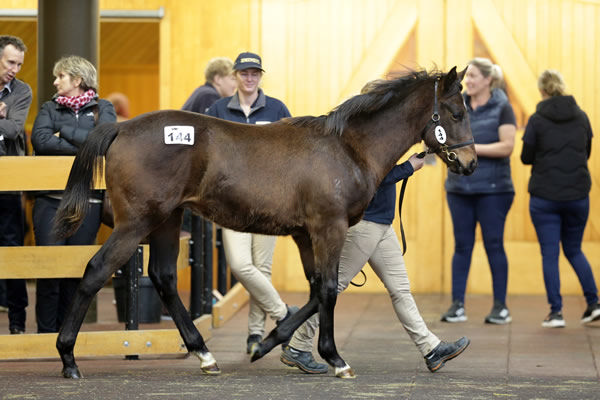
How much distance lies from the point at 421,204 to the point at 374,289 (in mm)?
978

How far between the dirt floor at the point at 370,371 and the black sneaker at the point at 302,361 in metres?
0.06

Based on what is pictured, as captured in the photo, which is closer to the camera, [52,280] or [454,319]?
[52,280]

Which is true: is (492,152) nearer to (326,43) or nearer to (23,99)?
(326,43)

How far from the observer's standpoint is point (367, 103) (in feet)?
20.2

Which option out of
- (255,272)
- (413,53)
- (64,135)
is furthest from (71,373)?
(413,53)

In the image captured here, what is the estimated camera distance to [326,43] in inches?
415

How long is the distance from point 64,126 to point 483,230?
3.65 meters

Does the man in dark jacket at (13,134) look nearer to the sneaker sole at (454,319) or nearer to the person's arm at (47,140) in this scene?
the person's arm at (47,140)

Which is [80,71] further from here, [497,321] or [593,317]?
[593,317]

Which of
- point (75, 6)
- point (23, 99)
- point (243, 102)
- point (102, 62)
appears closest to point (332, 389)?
point (243, 102)

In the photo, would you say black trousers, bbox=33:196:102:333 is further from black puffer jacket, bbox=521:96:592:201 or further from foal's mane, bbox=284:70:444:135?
black puffer jacket, bbox=521:96:592:201

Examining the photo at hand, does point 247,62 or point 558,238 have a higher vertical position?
point 247,62

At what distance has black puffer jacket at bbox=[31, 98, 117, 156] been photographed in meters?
6.73

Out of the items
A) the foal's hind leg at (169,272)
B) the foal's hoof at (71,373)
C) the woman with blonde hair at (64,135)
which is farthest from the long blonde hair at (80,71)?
the foal's hoof at (71,373)
